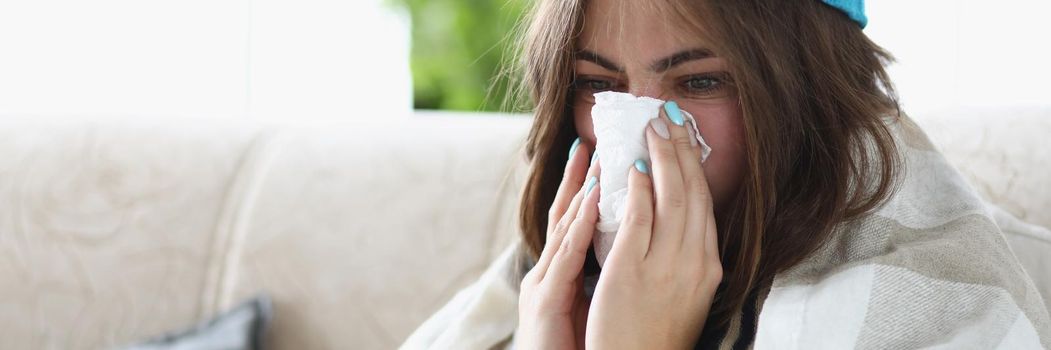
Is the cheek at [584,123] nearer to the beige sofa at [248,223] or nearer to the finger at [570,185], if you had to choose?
the finger at [570,185]

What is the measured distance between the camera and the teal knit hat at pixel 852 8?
0.92 m

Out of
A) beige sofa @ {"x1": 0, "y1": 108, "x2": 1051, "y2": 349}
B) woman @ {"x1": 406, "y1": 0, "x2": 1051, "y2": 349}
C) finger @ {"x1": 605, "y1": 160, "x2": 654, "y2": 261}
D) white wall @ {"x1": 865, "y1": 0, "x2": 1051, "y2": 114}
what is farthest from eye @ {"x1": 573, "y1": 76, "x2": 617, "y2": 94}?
white wall @ {"x1": 865, "y1": 0, "x2": 1051, "y2": 114}

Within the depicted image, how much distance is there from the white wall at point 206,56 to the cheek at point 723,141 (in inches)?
84.0

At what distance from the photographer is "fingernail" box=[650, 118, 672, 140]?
0.92 metres

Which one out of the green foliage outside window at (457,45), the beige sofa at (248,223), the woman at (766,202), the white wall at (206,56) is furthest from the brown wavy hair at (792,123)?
the white wall at (206,56)

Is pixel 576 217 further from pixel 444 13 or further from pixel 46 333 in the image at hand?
pixel 444 13

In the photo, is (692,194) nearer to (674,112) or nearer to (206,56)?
(674,112)

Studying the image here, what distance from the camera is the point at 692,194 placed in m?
0.91

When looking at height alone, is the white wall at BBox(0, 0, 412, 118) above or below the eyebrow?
below

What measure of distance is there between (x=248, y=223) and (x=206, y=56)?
6.81ft

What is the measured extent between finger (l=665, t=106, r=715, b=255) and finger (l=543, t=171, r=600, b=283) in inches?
3.9

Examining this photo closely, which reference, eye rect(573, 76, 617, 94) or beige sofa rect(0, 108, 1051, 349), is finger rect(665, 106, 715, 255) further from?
beige sofa rect(0, 108, 1051, 349)

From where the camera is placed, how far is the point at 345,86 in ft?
11.6

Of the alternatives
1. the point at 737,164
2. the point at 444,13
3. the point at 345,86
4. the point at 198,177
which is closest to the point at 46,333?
the point at 198,177
